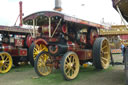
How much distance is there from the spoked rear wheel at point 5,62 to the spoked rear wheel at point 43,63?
67.2 inches

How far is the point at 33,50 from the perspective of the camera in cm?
633

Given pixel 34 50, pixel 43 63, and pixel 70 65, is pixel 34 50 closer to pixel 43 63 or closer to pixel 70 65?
pixel 43 63

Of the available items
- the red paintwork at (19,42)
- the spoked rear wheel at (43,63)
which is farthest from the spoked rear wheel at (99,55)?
the red paintwork at (19,42)

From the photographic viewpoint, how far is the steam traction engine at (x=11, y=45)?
20.6 ft

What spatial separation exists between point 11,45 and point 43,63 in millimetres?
2714

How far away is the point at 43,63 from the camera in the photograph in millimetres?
5203

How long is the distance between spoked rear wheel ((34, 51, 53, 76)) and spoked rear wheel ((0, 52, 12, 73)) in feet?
5.60

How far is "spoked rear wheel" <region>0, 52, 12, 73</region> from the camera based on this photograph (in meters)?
6.07

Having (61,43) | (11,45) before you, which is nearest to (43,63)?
(61,43)

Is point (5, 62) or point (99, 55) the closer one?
point (99, 55)

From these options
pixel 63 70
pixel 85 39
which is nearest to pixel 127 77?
pixel 63 70

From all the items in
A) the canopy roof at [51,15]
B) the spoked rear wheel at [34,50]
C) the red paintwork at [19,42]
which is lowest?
the spoked rear wheel at [34,50]

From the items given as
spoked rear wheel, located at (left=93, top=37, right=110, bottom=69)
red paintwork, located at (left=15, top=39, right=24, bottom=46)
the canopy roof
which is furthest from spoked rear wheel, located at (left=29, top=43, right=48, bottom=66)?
spoked rear wheel, located at (left=93, top=37, right=110, bottom=69)

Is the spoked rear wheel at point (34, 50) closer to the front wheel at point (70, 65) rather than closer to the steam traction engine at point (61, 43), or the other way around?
the steam traction engine at point (61, 43)
